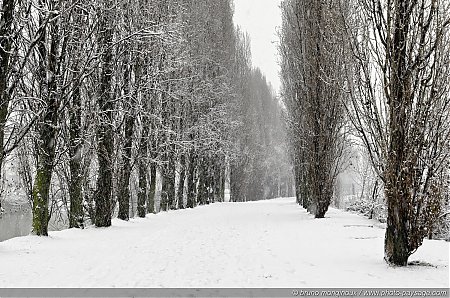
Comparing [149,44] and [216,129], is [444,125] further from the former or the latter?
[216,129]

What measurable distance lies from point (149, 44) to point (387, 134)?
452 inches

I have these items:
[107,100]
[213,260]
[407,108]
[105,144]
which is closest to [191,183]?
[105,144]

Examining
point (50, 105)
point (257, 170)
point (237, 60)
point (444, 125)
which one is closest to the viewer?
point (444, 125)

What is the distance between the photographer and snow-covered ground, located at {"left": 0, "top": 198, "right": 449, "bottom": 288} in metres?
6.20

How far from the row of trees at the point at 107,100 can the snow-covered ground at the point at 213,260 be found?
220 cm

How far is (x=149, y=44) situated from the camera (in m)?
16.6

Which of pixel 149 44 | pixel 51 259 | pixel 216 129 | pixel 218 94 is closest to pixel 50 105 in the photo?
pixel 51 259

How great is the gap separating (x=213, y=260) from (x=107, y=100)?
7625 millimetres

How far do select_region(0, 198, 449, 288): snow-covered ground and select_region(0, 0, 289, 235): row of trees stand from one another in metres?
2.20

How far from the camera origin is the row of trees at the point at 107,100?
34.0 ft

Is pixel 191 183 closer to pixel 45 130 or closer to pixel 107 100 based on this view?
pixel 107 100

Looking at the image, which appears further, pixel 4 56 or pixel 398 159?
pixel 4 56

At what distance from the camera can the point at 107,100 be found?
45.0 ft

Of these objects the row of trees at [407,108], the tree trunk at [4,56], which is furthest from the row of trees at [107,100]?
the row of trees at [407,108]
